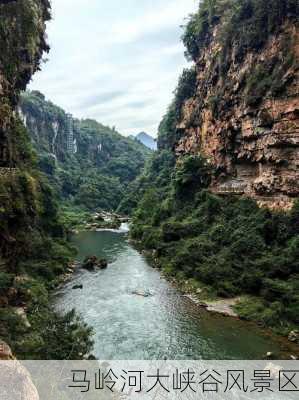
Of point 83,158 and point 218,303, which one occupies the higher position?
point 83,158

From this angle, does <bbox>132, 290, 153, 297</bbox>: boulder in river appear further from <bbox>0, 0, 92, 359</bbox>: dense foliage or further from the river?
<bbox>0, 0, 92, 359</bbox>: dense foliage

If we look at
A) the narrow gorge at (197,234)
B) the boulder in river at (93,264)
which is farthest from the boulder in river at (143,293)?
the boulder in river at (93,264)

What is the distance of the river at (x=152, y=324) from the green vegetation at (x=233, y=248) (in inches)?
66.7

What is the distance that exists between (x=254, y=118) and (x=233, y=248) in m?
9.81

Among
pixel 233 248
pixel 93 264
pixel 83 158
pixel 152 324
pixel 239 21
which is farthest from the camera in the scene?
pixel 83 158

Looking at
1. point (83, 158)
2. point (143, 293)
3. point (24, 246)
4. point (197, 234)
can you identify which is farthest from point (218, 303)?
point (83, 158)

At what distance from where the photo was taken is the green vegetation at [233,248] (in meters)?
19.2

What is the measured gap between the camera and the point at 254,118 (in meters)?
27.5

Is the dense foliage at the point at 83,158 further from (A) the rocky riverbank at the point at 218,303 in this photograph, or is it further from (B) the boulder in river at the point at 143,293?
(A) the rocky riverbank at the point at 218,303

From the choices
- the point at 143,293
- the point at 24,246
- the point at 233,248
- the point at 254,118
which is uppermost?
the point at 254,118

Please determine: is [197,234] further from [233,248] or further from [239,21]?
[239,21]

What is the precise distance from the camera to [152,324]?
18.6 metres

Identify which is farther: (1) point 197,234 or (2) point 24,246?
(1) point 197,234

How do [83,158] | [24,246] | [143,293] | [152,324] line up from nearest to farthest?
[152,324], [24,246], [143,293], [83,158]
